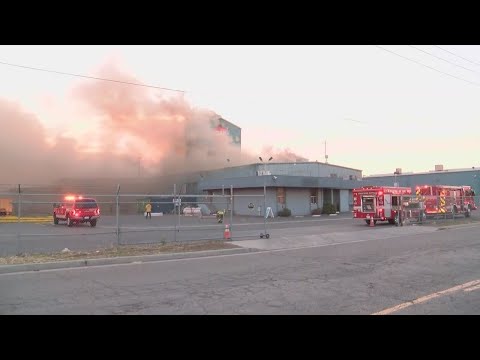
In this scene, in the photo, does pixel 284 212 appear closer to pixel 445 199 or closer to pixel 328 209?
pixel 328 209

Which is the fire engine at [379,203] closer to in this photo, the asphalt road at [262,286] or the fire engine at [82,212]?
the asphalt road at [262,286]

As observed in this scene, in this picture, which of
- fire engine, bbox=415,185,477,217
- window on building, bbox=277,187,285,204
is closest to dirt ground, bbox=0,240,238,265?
fire engine, bbox=415,185,477,217

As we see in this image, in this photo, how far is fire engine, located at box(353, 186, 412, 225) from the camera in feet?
88.8

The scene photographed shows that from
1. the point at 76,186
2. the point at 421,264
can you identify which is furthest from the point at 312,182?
→ the point at 421,264

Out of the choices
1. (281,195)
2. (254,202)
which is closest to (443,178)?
(281,195)

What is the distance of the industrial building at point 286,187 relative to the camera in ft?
145

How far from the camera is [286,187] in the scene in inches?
1800

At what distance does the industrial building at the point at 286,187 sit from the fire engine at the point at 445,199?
44.2 feet

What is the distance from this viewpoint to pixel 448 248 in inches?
581

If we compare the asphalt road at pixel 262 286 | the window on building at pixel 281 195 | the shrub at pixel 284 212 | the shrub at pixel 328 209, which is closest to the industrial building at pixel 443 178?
the shrub at pixel 328 209

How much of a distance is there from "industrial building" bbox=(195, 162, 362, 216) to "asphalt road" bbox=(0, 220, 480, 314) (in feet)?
88.5

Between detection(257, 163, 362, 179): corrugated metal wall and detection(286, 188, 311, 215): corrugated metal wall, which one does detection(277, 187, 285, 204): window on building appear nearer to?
detection(286, 188, 311, 215): corrugated metal wall
